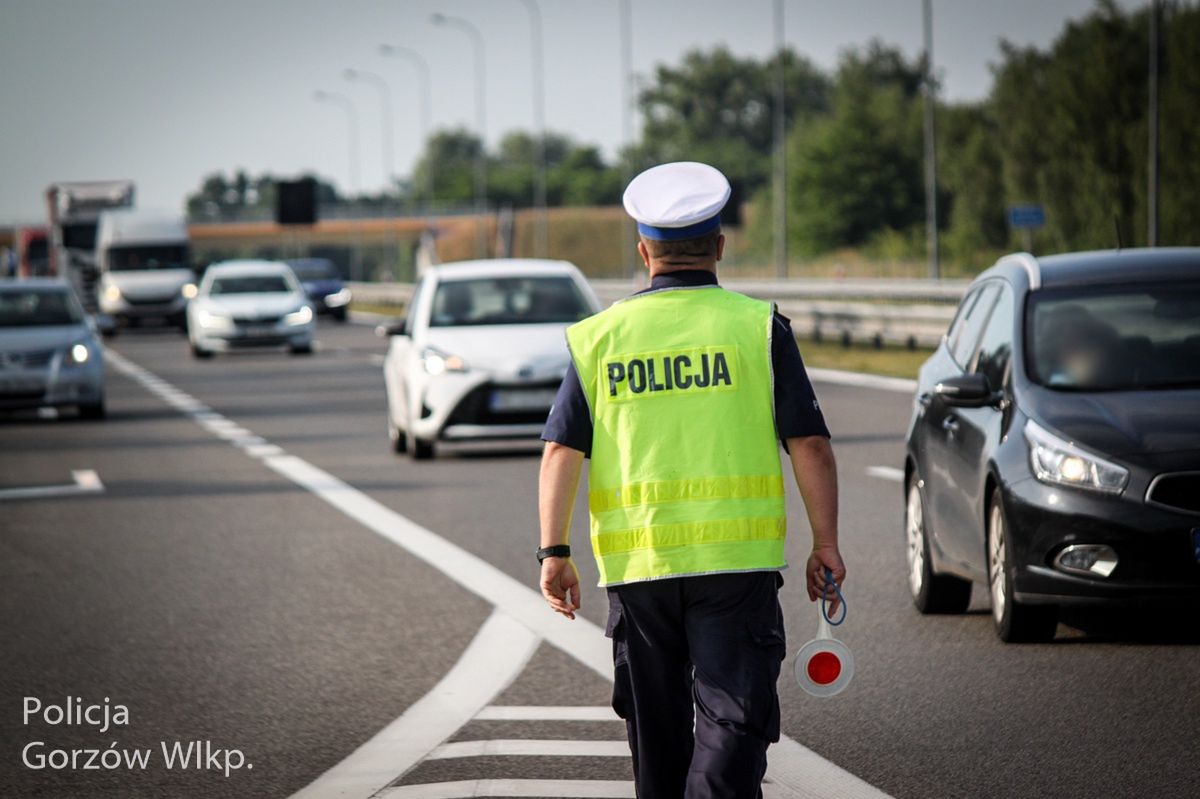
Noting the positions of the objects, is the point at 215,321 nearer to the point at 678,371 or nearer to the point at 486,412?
the point at 486,412

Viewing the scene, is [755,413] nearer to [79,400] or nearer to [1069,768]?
[1069,768]

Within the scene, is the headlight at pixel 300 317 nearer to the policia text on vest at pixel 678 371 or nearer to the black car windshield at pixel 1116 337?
the black car windshield at pixel 1116 337

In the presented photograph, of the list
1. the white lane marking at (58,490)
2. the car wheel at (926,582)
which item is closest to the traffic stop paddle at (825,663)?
the car wheel at (926,582)

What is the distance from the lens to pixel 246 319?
39.6 m

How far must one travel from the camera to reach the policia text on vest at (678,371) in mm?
4605

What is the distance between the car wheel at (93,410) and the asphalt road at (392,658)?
813 cm

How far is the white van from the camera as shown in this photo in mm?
53188

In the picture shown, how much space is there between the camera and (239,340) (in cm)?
3972

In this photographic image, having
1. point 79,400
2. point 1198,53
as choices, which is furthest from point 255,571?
point 1198,53

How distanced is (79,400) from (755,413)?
20440mm

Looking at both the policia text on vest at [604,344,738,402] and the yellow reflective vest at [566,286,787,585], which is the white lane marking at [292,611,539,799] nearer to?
the yellow reflective vest at [566,286,787,585]

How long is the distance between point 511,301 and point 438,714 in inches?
462

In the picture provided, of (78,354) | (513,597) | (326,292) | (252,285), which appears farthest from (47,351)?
(326,292)

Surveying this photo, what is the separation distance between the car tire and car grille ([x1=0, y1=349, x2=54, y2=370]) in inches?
270
